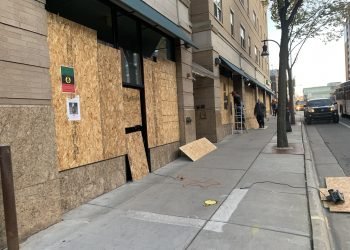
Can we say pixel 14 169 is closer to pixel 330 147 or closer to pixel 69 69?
pixel 69 69

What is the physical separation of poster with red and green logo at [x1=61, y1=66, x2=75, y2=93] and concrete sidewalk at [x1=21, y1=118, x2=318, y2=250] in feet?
6.57

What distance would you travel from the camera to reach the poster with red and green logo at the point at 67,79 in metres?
5.82

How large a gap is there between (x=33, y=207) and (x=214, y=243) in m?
2.45

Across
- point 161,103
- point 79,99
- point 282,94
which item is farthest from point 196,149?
point 79,99

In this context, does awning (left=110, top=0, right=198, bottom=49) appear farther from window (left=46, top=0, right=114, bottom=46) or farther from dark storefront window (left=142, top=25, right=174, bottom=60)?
dark storefront window (left=142, top=25, right=174, bottom=60)

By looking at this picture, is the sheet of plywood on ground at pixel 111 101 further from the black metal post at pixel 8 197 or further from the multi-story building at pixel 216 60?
the multi-story building at pixel 216 60

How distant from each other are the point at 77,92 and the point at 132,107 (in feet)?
7.53

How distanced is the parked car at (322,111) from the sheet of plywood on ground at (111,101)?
21.9 m

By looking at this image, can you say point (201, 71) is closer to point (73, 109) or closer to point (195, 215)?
point (73, 109)

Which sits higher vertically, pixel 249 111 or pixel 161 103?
pixel 161 103

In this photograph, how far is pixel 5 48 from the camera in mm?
4523

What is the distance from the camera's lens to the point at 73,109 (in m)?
6.01

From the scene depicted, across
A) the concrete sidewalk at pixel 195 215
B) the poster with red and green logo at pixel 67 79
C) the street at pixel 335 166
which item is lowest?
the street at pixel 335 166

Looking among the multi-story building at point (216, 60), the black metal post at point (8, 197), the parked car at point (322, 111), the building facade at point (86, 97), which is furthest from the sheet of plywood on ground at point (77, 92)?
the parked car at point (322, 111)
